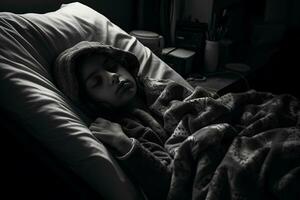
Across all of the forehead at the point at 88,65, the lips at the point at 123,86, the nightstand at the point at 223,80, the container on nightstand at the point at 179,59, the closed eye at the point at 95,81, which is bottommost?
the nightstand at the point at 223,80

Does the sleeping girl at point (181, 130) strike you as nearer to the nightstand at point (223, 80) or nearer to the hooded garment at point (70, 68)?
the hooded garment at point (70, 68)

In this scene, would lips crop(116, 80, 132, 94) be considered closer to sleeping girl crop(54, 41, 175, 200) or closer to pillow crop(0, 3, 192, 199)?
sleeping girl crop(54, 41, 175, 200)

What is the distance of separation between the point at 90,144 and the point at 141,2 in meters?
1.19

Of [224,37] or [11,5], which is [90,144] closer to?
[11,5]

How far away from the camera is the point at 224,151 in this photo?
37.0 inches

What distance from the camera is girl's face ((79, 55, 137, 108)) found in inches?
42.7

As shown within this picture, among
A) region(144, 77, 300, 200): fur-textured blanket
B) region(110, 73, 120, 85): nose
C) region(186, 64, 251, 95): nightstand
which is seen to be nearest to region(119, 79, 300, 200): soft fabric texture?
region(144, 77, 300, 200): fur-textured blanket

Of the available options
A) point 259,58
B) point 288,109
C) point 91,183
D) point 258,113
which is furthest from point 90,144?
point 259,58

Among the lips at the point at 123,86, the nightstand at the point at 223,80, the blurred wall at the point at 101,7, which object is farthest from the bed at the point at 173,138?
the nightstand at the point at 223,80

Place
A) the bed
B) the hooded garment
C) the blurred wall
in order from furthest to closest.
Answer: the blurred wall, the hooded garment, the bed

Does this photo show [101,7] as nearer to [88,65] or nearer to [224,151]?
[88,65]

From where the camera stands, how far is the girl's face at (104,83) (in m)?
1.08

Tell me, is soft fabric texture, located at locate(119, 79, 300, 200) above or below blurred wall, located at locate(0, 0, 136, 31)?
below

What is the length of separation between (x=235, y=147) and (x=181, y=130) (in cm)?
Result: 19
